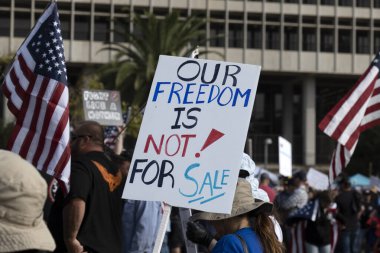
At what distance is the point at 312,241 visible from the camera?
13594mm

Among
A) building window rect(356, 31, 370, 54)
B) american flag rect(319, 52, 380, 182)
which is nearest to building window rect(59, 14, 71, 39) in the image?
building window rect(356, 31, 370, 54)

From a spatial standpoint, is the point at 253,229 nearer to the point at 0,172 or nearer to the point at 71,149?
the point at 0,172

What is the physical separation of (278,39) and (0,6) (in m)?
18.1

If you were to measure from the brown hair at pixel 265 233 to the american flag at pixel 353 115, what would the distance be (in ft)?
18.7

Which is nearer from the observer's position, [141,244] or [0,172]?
[0,172]

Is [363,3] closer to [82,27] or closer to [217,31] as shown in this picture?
[217,31]

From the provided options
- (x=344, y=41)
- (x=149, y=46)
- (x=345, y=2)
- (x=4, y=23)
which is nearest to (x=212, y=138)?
(x=149, y=46)

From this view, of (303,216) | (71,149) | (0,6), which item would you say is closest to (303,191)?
(303,216)

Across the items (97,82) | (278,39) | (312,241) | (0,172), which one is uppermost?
(278,39)

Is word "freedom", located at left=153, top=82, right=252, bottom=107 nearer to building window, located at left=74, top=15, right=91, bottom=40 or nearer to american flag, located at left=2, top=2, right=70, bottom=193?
american flag, located at left=2, top=2, right=70, bottom=193

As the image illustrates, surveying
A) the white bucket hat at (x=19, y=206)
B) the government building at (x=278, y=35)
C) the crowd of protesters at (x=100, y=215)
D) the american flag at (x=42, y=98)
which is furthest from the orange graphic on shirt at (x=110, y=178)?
the government building at (x=278, y=35)

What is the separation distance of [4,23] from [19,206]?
53.0m

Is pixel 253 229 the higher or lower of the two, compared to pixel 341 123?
lower

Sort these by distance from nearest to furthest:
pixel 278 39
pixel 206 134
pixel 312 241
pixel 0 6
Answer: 1. pixel 206 134
2. pixel 312 241
3. pixel 0 6
4. pixel 278 39
